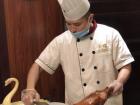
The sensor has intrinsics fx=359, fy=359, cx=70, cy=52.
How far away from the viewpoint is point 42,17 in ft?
7.18

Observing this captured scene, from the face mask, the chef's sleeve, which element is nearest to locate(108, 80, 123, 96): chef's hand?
the chef's sleeve

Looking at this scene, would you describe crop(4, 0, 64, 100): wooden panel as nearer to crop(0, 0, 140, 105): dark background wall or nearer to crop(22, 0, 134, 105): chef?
crop(0, 0, 140, 105): dark background wall

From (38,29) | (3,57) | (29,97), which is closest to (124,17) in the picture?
(38,29)

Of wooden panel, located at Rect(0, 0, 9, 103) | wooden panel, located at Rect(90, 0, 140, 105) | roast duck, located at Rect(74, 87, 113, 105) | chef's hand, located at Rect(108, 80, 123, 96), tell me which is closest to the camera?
roast duck, located at Rect(74, 87, 113, 105)

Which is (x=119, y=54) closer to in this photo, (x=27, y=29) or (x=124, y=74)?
(x=124, y=74)

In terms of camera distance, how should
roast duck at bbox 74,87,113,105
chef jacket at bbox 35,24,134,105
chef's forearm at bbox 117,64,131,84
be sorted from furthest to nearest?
chef jacket at bbox 35,24,134,105 → chef's forearm at bbox 117,64,131,84 → roast duck at bbox 74,87,113,105

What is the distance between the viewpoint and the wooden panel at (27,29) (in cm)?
212

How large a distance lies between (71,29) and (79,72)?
23 cm

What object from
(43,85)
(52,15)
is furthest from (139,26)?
(43,85)

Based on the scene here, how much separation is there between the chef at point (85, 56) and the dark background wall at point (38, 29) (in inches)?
12.8

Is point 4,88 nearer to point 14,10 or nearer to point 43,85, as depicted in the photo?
point 43,85

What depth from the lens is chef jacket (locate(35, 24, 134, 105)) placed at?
1.82m

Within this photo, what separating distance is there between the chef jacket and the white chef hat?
14 cm

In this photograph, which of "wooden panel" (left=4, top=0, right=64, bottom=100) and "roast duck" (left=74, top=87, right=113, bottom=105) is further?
"wooden panel" (left=4, top=0, right=64, bottom=100)
